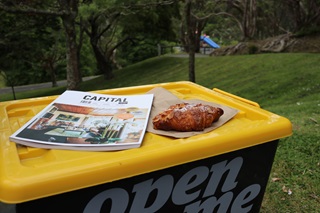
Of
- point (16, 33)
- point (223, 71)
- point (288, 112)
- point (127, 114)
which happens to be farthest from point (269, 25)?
point (127, 114)

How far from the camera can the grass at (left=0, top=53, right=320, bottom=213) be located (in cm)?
240

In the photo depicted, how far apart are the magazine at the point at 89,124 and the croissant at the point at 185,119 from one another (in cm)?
9

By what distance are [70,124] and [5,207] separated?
427 mm

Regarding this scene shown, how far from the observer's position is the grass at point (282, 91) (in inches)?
94.6

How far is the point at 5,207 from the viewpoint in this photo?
1080mm

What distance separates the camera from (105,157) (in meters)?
1.11

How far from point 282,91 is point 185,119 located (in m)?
6.61

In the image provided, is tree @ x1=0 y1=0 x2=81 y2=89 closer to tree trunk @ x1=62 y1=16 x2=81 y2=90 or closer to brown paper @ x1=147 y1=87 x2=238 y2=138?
tree trunk @ x1=62 y1=16 x2=81 y2=90

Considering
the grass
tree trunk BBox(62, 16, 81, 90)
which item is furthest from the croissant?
tree trunk BBox(62, 16, 81, 90)

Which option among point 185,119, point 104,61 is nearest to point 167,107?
point 185,119

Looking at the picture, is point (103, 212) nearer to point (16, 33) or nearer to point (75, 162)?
point (75, 162)

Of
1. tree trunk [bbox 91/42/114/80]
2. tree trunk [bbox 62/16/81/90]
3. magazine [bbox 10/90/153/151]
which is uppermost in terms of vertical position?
magazine [bbox 10/90/153/151]

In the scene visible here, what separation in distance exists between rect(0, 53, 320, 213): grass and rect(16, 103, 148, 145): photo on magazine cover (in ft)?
4.54

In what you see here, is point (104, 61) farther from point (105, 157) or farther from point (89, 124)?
point (105, 157)
